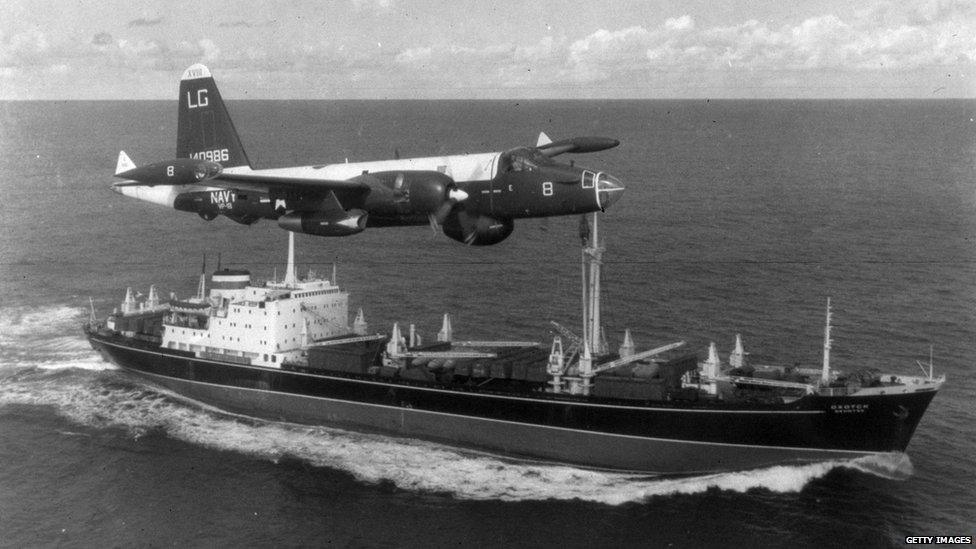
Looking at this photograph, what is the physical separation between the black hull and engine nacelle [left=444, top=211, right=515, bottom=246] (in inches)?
417

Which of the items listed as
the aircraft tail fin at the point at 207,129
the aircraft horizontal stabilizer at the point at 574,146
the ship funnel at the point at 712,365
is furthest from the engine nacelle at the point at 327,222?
the ship funnel at the point at 712,365

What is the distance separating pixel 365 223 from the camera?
92.3 feet

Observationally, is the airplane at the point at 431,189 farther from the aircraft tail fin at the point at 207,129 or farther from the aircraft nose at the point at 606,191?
the aircraft tail fin at the point at 207,129

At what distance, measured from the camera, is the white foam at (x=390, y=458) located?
3419 cm

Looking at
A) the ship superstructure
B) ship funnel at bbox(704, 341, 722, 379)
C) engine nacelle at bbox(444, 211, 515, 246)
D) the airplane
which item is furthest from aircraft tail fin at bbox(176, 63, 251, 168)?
ship funnel at bbox(704, 341, 722, 379)

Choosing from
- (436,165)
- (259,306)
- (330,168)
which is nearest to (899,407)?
(436,165)

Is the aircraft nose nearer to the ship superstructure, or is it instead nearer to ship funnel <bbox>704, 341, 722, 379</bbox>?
ship funnel <bbox>704, 341, 722, 379</bbox>

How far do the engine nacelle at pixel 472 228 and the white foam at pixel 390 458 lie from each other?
1073cm

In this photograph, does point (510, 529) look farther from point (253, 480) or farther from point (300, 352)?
point (300, 352)

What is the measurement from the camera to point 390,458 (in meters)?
37.6

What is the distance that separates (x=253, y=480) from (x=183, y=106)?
51.1ft

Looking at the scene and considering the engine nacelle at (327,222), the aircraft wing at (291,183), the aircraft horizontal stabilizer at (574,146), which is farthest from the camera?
the aircraft horizontal stabilizer at (574,146)

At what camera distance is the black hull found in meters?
34.7

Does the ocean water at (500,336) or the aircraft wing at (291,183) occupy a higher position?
the aircraft wing at (291,183)
